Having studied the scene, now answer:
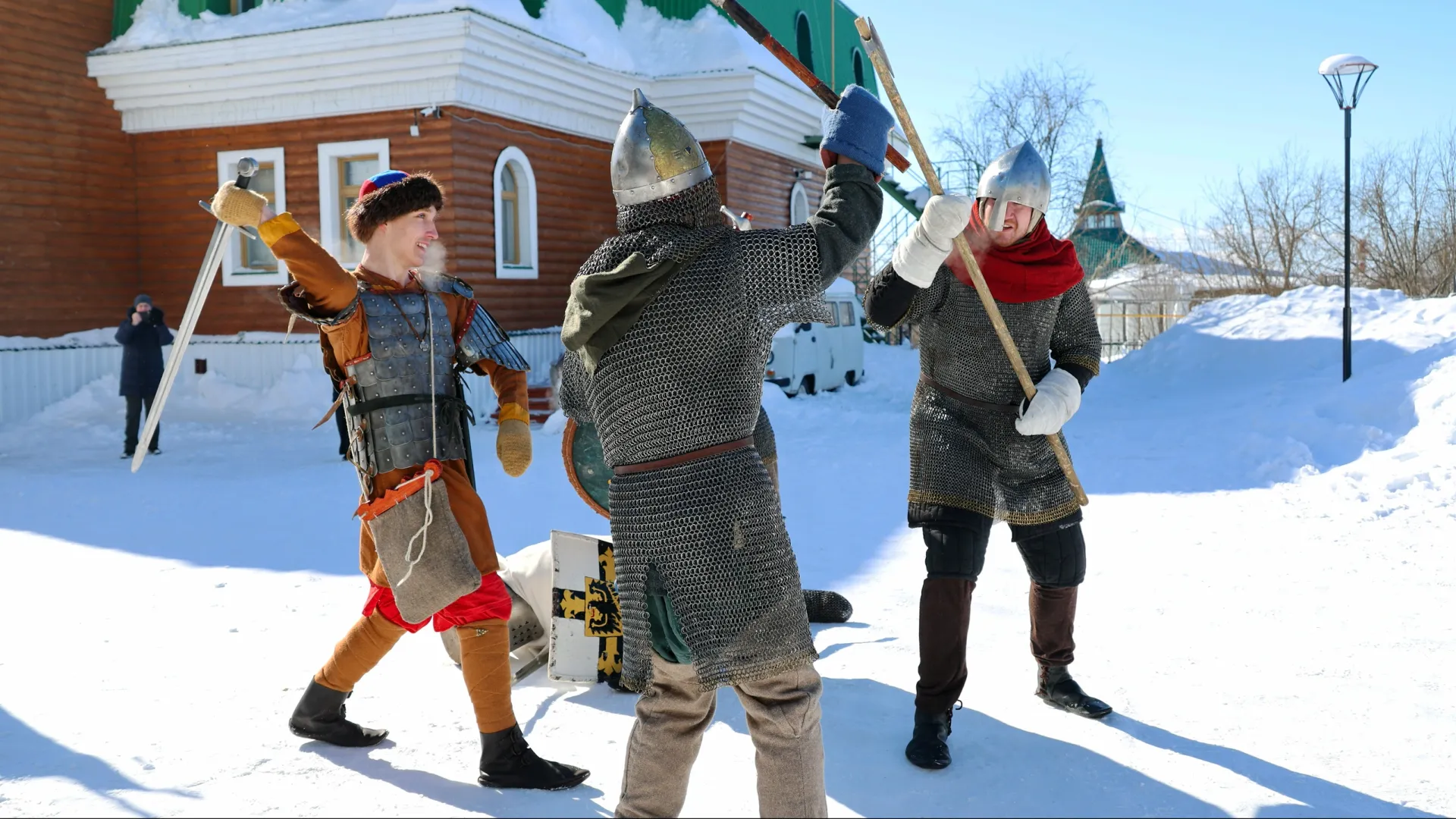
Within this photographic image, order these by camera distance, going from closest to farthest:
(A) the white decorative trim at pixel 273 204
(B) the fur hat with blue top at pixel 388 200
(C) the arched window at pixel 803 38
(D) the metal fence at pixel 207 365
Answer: (B) the fur hat with blue top at pixel 388 200, (D) the metal fence at pixel 207 365, (A) the white decorative trim at pixel 273 204, (C) the arched window at pixel 803 38

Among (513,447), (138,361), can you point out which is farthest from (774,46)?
(138,361)

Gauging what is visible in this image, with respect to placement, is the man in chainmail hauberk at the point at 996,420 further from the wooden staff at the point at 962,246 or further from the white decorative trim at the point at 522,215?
the white decorative trim at the point at 522,215

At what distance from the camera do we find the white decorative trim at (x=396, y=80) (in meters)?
9.96

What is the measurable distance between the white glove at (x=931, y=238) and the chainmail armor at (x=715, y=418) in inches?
12.0

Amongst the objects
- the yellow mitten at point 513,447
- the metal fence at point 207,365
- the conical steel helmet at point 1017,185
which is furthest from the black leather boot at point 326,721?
the metal fence at point 207,365

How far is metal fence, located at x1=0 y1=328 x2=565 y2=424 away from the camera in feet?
34.2

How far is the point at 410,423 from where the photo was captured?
2.72 metres

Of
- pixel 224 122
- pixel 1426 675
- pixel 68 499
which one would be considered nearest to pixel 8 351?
pixel 224 122

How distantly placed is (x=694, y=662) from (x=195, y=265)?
1169 centimetres

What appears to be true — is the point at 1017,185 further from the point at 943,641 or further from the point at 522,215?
the point at 522,215

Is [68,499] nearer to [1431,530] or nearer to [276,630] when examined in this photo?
[276,630]

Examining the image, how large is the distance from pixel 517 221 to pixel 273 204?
100 inches

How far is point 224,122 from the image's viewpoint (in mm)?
11164

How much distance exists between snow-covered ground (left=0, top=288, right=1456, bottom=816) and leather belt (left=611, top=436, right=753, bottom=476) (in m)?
0.91
